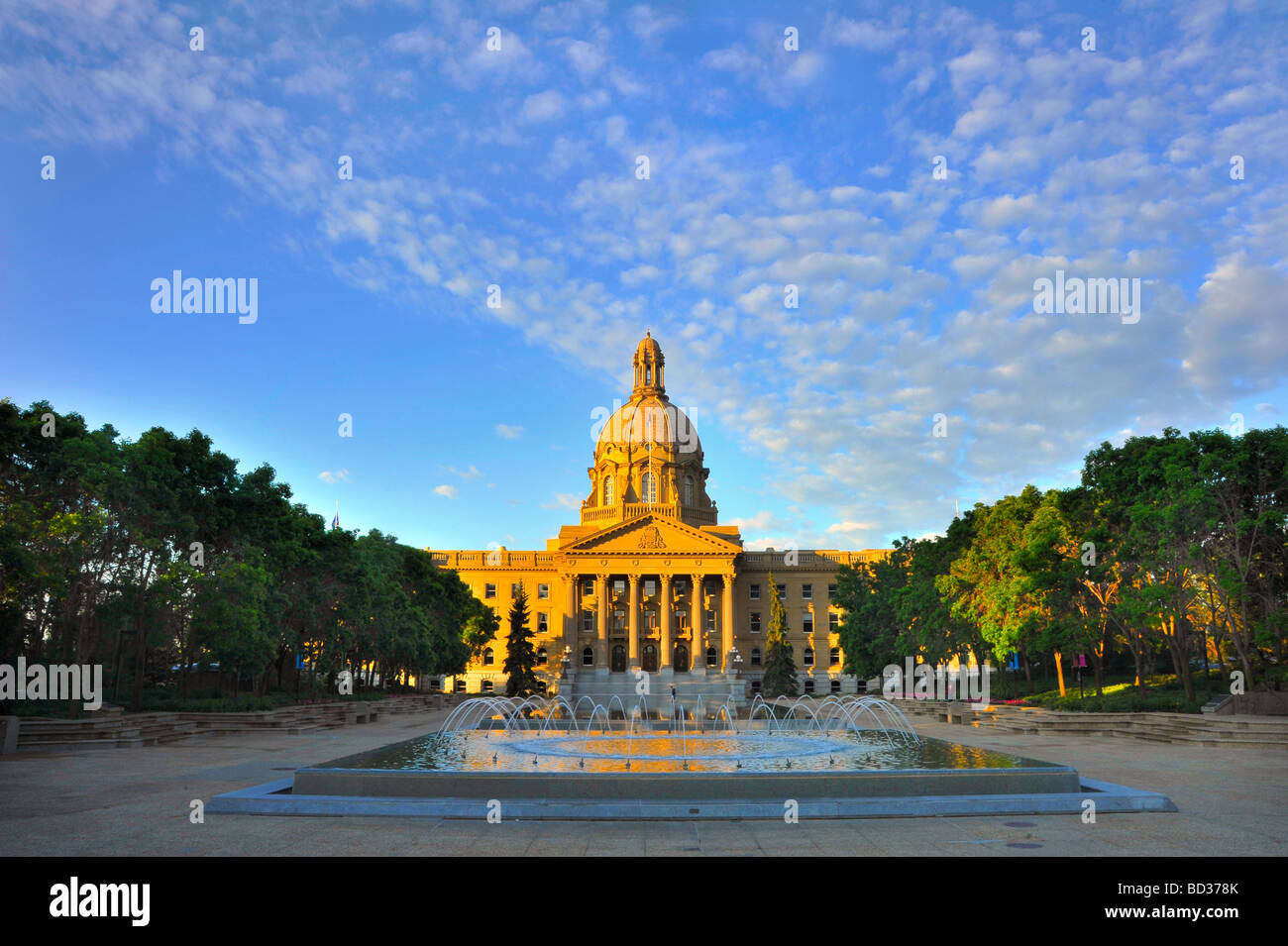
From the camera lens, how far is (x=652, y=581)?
88.2 meters

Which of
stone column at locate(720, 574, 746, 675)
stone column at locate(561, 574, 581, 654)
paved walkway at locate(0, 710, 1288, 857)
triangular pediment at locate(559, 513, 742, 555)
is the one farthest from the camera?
stone column at locate(561, 574, 581, 654)

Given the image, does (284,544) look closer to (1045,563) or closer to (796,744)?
(796,744)

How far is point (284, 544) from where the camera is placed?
40.3 metres

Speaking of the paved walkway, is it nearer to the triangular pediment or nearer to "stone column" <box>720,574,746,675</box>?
the triangular pediment

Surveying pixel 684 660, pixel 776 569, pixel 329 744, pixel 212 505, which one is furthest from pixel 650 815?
pixel 776 569

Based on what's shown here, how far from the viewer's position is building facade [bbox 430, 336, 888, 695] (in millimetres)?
82938

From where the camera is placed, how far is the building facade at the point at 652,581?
8294cm

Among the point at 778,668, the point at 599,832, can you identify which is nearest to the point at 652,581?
the point at 778,668

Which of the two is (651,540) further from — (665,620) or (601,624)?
(601,624)

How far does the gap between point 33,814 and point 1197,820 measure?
17.1 m

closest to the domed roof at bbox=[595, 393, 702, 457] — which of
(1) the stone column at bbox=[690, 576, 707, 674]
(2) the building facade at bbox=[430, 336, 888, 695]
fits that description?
(2) the building facade at bbox=[430, 336, 888, 695]

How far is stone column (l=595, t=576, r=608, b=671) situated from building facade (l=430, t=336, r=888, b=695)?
0.09 m

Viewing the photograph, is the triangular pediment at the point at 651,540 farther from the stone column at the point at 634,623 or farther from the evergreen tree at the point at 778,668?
the evergreen tree at the point at 778,668

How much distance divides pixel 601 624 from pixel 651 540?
879cm
